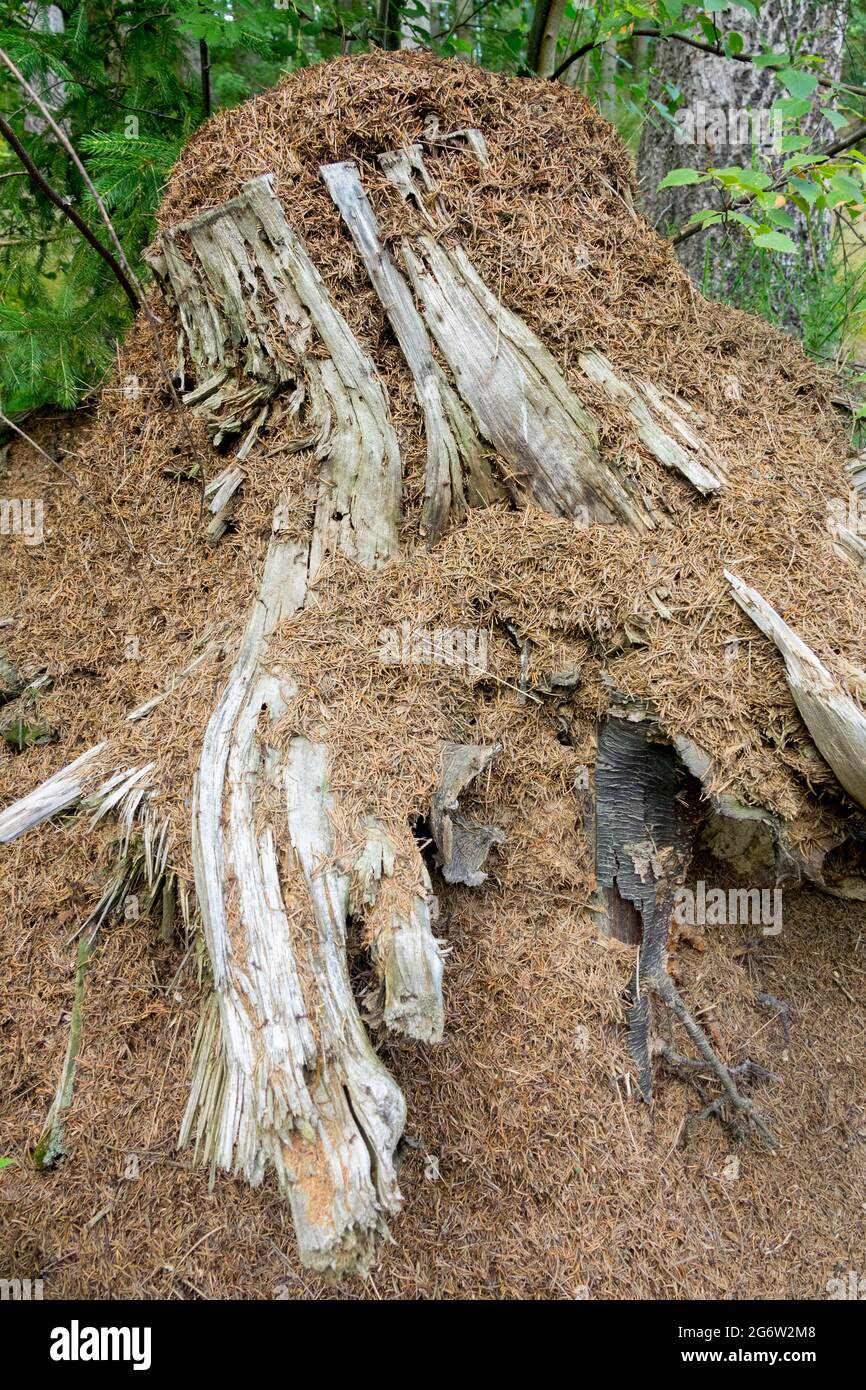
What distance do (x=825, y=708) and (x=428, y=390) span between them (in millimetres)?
1965

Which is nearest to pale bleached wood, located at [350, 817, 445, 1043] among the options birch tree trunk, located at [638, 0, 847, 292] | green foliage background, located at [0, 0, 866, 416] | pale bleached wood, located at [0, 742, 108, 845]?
pale bleached wood, located at [0, 742, 108, 845]

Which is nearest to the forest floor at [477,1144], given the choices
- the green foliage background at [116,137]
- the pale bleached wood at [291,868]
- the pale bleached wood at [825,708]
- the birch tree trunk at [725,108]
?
the pale bleached wood at [291,868]

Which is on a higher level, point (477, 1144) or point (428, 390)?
point (428, 390)

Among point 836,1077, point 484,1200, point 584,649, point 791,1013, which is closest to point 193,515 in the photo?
point 584,649

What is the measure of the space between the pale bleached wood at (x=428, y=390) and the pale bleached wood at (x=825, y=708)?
4.11ft

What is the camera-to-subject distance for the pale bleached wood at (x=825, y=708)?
9.27ft

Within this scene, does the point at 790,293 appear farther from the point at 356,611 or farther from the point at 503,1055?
the point at 503,1055

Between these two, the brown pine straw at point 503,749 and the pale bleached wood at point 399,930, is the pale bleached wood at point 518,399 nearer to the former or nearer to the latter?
the brown pine straw at point 503,749

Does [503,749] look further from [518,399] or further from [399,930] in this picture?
[518,399]

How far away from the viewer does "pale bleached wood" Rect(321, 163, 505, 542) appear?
3498 millimetres

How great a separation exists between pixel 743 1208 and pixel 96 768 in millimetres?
2884

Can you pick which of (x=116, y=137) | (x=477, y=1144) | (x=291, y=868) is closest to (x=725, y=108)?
(x=116, y=137)

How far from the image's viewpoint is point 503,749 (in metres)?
3.22

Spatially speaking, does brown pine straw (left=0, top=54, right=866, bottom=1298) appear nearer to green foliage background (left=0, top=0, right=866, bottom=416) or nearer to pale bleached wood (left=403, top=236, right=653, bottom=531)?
pale bleached wood (left=403, top=236, right=653, bottom=531)
